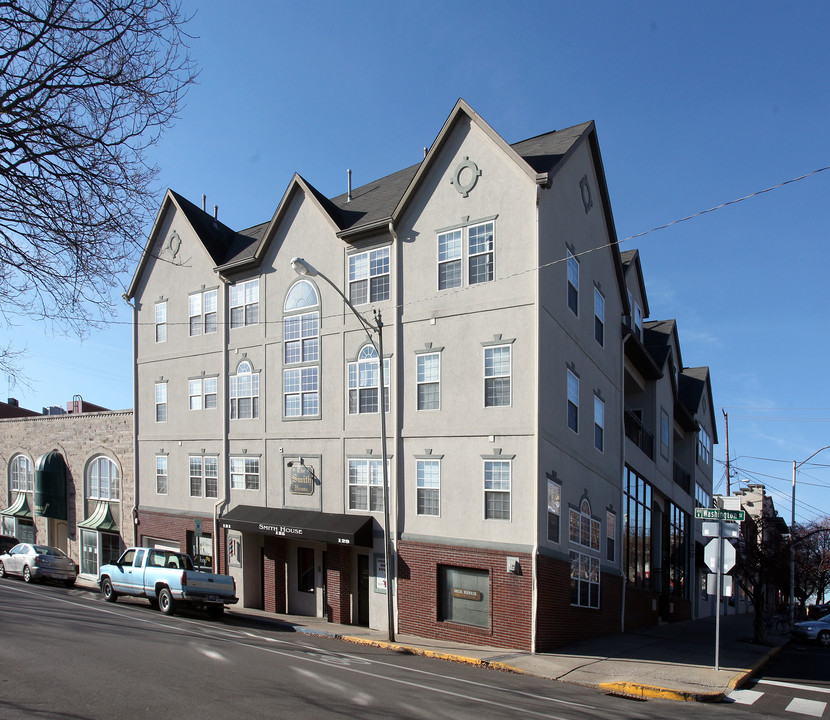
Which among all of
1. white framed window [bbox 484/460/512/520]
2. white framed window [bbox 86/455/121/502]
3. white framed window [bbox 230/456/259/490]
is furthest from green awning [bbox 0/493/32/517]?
white framed window [bbox 484/460/512/520]

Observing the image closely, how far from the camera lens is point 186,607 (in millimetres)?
22078

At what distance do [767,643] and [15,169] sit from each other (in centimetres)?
2689

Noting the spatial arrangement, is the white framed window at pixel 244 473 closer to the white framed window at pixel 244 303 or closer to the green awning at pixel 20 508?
→ the white framed window at pixel 244 303

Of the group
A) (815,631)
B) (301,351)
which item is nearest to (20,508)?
(301,351)

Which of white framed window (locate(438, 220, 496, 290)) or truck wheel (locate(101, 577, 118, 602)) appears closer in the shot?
white framed window (locate(438, 220, 496, 290))

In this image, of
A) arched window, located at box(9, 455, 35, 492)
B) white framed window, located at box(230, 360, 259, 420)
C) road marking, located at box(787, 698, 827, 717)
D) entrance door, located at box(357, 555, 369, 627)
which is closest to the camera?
road marking, located at box(787, 698, 827, 717)

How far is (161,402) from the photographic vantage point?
28062mm

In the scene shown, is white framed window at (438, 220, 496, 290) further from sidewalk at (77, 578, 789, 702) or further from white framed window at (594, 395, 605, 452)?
sidewalk at (77, 578, 789, 702)

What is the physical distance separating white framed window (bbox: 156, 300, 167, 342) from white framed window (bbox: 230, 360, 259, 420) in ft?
16.0

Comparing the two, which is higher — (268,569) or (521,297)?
(521,297)

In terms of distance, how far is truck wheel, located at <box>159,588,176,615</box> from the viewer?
1961 centimetres

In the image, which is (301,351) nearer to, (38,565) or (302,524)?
(302,524)

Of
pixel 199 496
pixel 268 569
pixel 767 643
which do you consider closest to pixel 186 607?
pixel 268 569

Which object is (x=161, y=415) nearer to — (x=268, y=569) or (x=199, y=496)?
(x=199, y=496)
